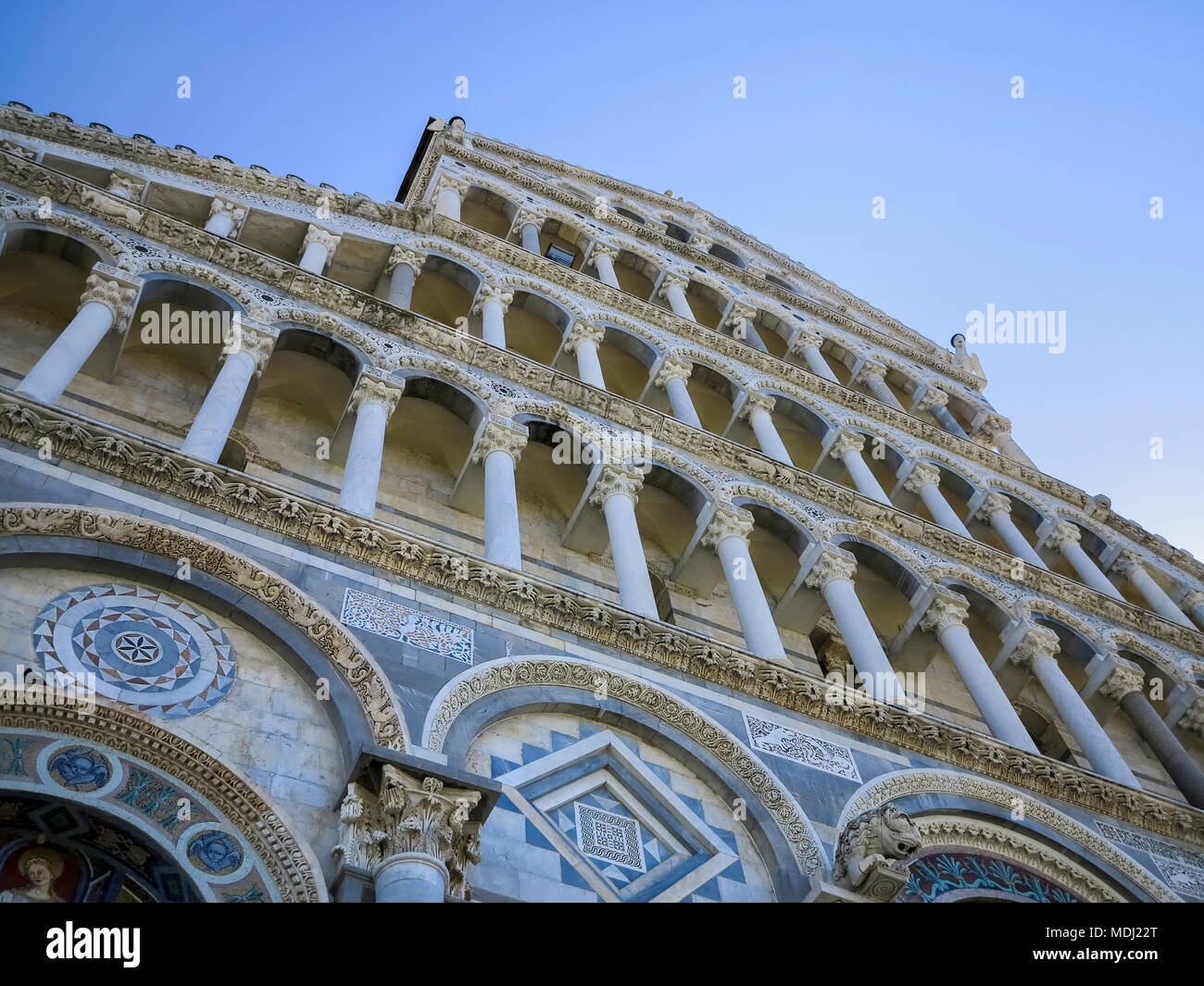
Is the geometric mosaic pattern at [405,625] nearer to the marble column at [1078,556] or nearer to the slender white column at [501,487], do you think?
the slender white column at [501,487]

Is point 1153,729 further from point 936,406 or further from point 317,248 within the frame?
point 317,248

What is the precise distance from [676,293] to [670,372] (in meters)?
3.90

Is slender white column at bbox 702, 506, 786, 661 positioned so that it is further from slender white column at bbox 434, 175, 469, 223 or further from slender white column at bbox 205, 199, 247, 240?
slender white column at bbox 434, 175, 469, 223

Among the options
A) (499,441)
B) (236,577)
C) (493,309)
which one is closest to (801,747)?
(499,441)

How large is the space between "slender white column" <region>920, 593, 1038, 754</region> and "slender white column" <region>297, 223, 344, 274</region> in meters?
7.63

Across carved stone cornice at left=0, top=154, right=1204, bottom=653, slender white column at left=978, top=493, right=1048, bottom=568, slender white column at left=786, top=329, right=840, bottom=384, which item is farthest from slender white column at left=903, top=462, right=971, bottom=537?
slender white column at left=786, top=329, right=840, bottom=384

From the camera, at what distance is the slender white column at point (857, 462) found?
16.1m

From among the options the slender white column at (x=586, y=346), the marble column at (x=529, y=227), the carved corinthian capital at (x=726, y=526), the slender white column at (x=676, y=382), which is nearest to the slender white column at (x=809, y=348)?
the slender white column at (x=676, y=382)

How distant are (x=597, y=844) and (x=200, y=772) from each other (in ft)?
8.51

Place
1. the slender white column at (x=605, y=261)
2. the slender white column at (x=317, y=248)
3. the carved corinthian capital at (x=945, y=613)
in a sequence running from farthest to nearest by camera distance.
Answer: the slender white column at (x=605, y=261), the slender white column at (x=317, y=248), the carved corinthian capital at (x=945, y=613)

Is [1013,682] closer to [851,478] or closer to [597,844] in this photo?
[851,478]

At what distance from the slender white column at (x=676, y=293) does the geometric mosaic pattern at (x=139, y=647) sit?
1240cm

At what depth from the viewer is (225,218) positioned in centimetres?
1393

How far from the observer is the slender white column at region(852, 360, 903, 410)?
2070 centimetres
